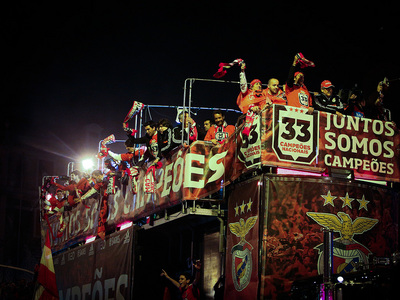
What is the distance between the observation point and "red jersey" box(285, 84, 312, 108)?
1271 centimetres

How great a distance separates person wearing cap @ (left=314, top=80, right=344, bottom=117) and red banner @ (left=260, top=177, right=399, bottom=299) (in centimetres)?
165

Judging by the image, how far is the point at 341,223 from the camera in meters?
12.1

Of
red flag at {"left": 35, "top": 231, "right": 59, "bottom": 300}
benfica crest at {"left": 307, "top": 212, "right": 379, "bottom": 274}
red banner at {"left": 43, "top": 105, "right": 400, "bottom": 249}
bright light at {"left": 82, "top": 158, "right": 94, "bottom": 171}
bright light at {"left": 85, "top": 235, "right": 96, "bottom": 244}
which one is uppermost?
bright light at {"left": 82, "top": 158, "right": 94, "bottom": 171}

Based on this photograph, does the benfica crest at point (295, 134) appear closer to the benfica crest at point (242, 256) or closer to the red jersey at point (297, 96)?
the red jersey at point (297, 96)

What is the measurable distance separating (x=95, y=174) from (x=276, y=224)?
987 cm

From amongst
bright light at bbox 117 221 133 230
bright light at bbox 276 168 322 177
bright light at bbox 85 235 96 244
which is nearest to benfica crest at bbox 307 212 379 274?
bright light at bbox 276 168 322 177

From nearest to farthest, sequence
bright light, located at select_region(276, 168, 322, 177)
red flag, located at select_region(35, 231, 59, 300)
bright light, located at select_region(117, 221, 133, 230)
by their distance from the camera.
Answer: bright light, located at select_region(276, 168, 322, 177), bright light, located at select_region(117, 221, 133, 230), red flag, located at select_region(35, 231, 59, 300)

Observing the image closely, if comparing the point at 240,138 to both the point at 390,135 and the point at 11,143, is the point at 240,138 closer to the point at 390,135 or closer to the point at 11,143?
the point at 390,135

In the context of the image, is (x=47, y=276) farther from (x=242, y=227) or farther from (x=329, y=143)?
(x=329, y=143)

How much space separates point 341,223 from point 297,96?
9.27 feet

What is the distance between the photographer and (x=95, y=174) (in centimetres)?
2027

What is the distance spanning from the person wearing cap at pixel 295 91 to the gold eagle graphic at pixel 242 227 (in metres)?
2.65

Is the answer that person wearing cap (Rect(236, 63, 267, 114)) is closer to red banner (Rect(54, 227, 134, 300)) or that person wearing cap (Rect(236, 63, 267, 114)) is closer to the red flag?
red banner (Rect(54, 227, 134, 300))

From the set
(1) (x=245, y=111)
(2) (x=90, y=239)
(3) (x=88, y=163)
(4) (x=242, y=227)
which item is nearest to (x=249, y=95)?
(1) (x=245, y=111)
